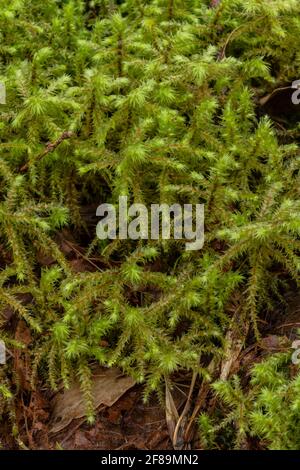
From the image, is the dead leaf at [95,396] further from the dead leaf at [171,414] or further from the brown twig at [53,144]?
the brown twig at [53,144]

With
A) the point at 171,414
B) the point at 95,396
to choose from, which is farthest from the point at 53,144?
the point at 171,414

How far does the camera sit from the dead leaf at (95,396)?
1808 mm

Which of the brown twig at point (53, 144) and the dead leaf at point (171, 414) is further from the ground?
the brown twig at point (53, 144)

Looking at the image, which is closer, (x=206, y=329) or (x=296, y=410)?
(x=296, y=410)

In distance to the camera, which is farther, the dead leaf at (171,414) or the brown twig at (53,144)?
the brown twig at (53,144)

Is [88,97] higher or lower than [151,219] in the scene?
higher

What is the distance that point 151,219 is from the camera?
6.57ft

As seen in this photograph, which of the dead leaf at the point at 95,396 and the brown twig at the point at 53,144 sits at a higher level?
the brown twig at the point at 53,144

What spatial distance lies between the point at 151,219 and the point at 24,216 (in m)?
0.44

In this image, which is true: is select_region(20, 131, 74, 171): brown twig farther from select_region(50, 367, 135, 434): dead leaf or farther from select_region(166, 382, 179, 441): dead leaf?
select_region(166, 382, 179, 441): dead leaf

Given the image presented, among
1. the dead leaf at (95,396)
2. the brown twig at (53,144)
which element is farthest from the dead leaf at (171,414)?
the brown twig at (53,144)

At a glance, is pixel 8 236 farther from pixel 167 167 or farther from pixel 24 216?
pixel 167 167

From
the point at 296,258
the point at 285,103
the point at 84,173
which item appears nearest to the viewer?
the point at 296,258
